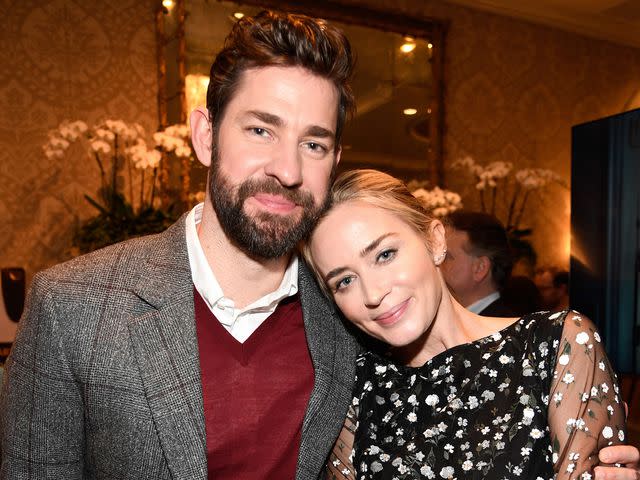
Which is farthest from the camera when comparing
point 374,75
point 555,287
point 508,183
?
point 508,183

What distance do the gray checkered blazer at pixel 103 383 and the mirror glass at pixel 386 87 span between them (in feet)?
10.6

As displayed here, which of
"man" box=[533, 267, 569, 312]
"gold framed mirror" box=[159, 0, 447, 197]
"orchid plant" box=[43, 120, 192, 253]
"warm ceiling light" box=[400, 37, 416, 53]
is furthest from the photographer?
"man" box=[533, 267, 569, 312]

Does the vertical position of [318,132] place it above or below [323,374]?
above

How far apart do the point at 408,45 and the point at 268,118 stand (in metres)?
4.06

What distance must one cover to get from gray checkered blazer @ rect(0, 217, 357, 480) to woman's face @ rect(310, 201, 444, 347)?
43cm

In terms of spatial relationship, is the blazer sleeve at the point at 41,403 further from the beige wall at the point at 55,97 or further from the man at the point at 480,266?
the beige wall at the point at 55,97

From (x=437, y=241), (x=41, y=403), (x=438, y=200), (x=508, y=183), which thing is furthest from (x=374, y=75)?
(x=41, y=403)

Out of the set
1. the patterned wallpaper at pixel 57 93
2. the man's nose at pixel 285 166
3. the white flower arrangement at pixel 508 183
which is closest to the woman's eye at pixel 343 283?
the man's nose at pixel 285 166

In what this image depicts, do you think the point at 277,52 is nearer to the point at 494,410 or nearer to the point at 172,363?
the point at 172,363

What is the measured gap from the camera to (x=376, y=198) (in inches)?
66.5

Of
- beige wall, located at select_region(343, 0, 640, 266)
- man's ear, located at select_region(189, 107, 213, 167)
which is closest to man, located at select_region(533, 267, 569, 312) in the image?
beige wall, located at select_region(343, 0, 640, 266)

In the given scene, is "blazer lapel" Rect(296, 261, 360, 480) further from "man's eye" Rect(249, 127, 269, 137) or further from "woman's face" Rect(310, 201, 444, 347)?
"man's eye" Rect(249, 127, 269, 137)

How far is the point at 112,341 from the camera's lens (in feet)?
4.46

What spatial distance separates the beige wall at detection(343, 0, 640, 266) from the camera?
18.1 feet
